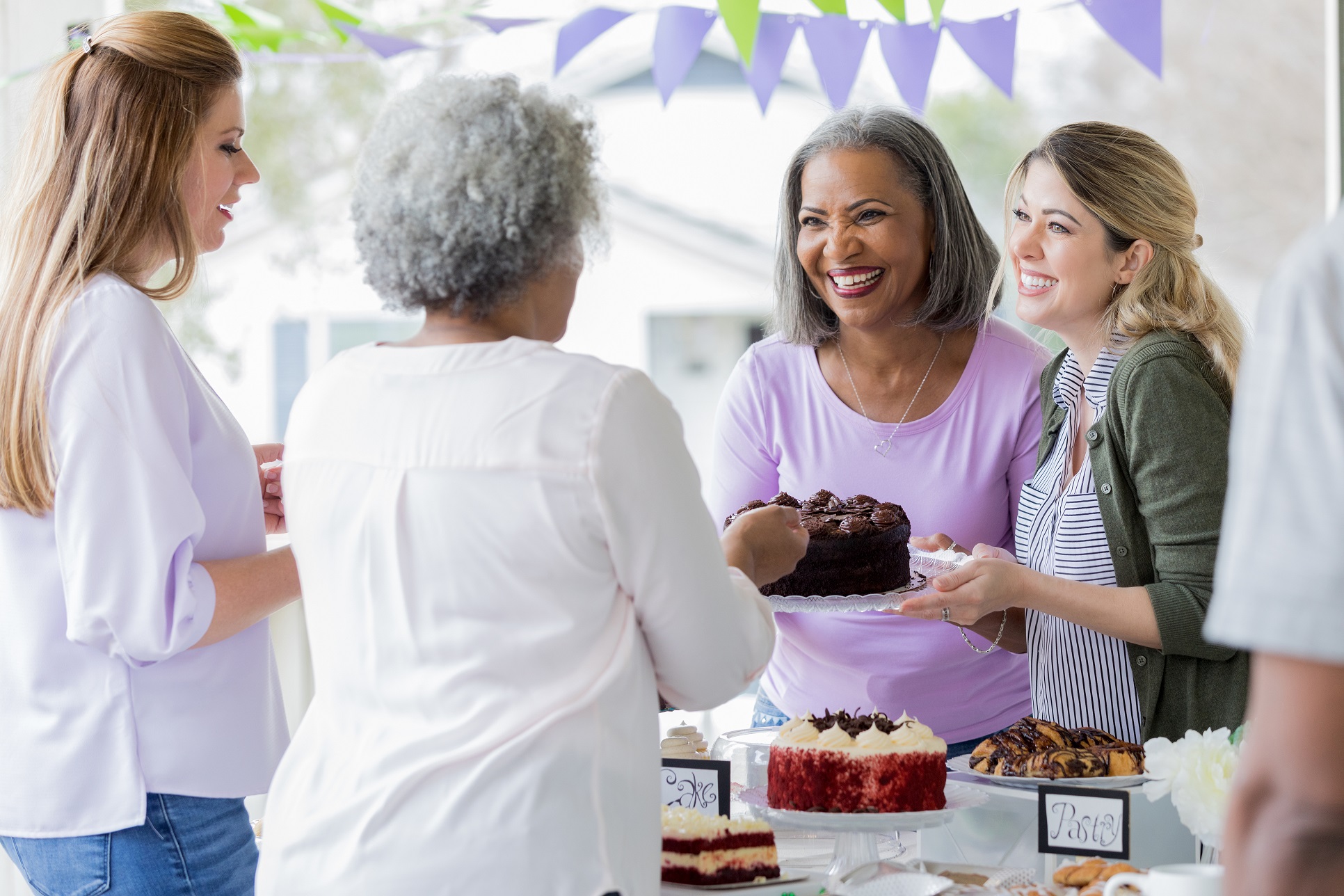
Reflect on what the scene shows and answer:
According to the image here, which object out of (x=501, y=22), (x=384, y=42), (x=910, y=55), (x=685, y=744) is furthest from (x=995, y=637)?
(x=384, y=42)

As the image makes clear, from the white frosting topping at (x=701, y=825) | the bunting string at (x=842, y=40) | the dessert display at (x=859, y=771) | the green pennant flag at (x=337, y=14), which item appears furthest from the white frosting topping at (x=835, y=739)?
the green pennant flag at (x=337, y=14)

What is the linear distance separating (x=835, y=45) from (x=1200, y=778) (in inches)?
75.4

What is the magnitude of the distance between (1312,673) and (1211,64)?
1145 centimetres

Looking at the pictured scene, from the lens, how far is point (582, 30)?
2.86 m

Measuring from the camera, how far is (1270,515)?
2.29 feet

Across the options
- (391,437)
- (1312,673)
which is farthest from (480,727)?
(1312,673)

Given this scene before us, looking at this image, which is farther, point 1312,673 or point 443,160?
point 443,160

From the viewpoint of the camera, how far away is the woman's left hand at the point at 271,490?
5.95ft

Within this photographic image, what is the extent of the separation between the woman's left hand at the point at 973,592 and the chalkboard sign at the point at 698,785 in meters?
0.36

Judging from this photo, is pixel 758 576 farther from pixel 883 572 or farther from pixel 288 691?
pixel 288 691

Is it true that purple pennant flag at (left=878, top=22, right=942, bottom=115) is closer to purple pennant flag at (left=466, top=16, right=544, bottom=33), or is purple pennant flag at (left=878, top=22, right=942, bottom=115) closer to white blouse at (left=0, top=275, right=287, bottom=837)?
purple pennant flag at (left=466, top=16, right=544, bottom=33)

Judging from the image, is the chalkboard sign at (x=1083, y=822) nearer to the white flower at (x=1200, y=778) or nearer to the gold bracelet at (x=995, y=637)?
the white flower at (x=1200, y=778)

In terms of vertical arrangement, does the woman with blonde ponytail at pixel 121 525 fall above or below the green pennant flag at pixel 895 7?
below

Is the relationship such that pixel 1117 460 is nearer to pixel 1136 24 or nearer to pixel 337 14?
pixel 1136 24
